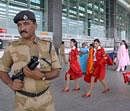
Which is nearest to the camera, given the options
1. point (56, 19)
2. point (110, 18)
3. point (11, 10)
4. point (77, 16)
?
point (11, 10)

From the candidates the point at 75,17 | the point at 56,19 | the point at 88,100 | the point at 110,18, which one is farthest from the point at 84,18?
the point at 88,100

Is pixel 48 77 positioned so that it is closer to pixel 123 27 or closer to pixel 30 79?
pixel 30 79

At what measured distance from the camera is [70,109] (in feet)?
24.2

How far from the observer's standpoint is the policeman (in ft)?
9.25

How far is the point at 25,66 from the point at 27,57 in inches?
3.3

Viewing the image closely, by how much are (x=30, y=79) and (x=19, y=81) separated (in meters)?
0.08

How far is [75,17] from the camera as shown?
128 ft

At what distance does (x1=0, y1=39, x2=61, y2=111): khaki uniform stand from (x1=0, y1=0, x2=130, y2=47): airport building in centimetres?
2218

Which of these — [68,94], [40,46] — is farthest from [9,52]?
[68,94]

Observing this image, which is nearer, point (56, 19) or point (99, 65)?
point (99, 65)

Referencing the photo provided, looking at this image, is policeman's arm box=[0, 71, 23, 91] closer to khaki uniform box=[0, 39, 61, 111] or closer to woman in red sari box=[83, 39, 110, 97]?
khaki uniform box=[0, 39, 61, 111]

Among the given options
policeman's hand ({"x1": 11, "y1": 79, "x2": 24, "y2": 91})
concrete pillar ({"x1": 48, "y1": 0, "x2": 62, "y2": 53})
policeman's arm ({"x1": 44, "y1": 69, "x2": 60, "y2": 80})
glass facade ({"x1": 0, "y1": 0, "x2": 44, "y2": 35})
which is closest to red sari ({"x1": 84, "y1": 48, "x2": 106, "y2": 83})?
policeman's arm ({"x1": 44, "y1": 69, "x2": 60, "y2": 80})

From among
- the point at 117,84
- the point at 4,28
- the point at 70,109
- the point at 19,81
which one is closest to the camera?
the point at 19,81

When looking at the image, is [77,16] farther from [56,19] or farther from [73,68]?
[73,68]
